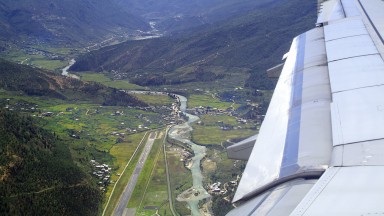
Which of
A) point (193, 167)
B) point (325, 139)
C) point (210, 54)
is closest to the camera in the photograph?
point (325, 139)

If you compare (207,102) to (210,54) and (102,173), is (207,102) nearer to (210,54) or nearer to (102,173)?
(102,173)

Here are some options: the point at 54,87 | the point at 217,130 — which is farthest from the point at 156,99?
the point at 217,130

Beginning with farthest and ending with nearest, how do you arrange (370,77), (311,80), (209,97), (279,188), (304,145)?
(209,97) → (311,80) → (370,77) → (304,145) → (279,188)

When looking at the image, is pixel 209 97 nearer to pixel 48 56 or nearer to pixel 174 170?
pixel 174 170

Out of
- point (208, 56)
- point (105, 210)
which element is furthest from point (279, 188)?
point (208, 56)

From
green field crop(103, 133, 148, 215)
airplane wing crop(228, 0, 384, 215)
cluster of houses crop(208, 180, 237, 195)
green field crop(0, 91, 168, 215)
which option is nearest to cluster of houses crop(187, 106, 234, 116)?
green field crop(0, 91, 168, 215)

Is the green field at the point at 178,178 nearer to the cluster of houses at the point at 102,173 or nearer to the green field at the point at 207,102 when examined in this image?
the cluster of houses at the point at 102,173

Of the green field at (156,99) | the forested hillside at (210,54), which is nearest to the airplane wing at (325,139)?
the green field at (156,99)

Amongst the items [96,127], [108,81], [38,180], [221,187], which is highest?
[38,180]
